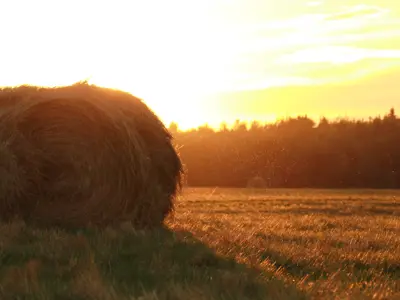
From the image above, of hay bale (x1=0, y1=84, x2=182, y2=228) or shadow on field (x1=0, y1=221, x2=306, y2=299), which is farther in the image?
hay bale (x1=0, y1=84, x2=182, y2=228)

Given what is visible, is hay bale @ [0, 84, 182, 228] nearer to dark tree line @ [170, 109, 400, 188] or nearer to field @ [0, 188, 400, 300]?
field @ [0, 188, 400, 300]

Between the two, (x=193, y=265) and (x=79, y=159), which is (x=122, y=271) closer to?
(x=193, y=265)

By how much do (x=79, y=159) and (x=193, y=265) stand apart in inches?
138

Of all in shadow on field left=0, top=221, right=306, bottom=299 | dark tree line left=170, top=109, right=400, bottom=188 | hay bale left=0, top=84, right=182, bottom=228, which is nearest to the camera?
shadow on field left=0, top=221, right=306, bottom=299

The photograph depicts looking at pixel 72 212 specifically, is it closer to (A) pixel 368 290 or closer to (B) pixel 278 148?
(A) pixel 368 290

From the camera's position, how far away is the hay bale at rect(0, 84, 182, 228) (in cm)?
771

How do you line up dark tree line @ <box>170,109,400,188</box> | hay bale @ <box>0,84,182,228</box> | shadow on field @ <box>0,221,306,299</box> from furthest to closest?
dark tree line @ <box>170,109,400,188</box>, hay bale @ <box>0,84,182,228</box>, shadow on field @ <box>0,221,306,299</box>

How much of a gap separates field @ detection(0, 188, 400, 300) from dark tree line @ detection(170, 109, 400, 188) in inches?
1342

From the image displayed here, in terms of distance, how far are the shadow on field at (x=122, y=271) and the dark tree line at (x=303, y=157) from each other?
115 feet

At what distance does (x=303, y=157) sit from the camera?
147 ft

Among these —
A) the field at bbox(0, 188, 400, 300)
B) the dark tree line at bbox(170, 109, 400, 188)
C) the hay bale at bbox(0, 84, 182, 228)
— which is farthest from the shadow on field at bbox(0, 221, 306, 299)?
the dark tree line at bbox(170, 109, 400, 188)

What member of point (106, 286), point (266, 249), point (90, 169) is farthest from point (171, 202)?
point (106, 286)

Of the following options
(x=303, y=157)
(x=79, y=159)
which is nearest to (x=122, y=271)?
(x=79, y=159)

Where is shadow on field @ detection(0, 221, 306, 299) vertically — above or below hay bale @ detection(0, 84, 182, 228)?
below
